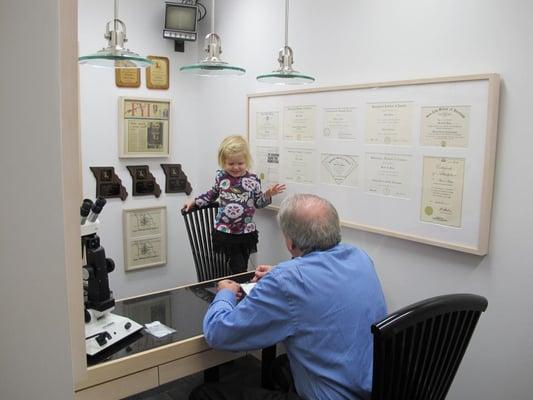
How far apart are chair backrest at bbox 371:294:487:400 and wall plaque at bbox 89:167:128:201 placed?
2.70m

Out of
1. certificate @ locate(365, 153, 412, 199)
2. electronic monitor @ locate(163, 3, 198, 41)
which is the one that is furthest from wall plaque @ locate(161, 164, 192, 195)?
certificate @ locate(365, 153, 412, 199)

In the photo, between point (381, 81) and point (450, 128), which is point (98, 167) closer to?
point (381, 81)

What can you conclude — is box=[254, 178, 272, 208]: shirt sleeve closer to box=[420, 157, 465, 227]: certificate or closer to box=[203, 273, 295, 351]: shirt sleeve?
box=[420, 157, 465, 227]: certificate

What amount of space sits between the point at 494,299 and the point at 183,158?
258 cm

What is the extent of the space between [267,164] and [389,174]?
100cm

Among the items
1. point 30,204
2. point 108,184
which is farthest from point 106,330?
point 108,184

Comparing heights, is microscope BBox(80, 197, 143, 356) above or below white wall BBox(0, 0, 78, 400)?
below

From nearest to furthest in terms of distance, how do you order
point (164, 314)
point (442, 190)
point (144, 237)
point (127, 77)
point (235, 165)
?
point (164, 314)
point (442, 190)
point (235, 165)
point (127, 77)
point (144, 237)

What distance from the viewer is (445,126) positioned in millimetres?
1999

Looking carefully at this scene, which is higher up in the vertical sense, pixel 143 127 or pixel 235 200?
pixel 143 127

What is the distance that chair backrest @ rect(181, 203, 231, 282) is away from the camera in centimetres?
284

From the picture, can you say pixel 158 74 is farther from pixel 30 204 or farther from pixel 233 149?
pixel 30 204

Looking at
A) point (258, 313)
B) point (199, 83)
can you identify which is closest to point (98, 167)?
point (199, 83)

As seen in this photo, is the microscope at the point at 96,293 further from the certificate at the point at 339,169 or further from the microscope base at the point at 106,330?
the certificate at the point at 339,169
